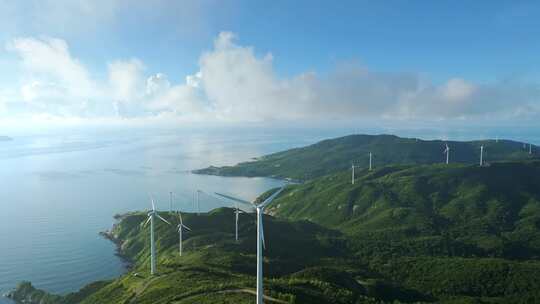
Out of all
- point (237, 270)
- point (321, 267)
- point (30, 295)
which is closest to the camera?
point (321, 267)

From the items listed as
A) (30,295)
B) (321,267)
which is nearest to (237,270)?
(321,267)

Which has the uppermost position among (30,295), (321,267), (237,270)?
(321,267)

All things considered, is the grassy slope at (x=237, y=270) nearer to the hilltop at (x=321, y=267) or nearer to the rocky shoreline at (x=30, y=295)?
the hilltop at (x=321, y=267)

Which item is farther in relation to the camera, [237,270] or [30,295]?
[30,295]

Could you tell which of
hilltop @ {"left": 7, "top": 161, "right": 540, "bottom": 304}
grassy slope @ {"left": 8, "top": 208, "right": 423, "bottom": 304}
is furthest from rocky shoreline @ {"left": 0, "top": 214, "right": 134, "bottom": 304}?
grassy slope @ {"left": 8, "top": 208, "right": 423, "bottom": 304}

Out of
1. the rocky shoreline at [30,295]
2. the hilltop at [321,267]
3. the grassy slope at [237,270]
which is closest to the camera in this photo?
the grassy slope at [237,270]

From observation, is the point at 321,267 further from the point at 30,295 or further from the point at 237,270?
the point at 30,295

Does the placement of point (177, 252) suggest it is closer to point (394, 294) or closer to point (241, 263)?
point (241, 263)

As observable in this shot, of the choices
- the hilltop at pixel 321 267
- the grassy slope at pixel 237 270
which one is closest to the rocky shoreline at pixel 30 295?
the hilltop at pixel 321 267

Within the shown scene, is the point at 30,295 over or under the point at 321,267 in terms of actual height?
under

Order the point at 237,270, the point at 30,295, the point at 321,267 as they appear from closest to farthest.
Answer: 1. the point at 321,267
2. the point at 237,270
3. the point at 30,295

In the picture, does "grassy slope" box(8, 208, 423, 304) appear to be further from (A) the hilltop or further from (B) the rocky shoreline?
(B) the rocky shoreline
